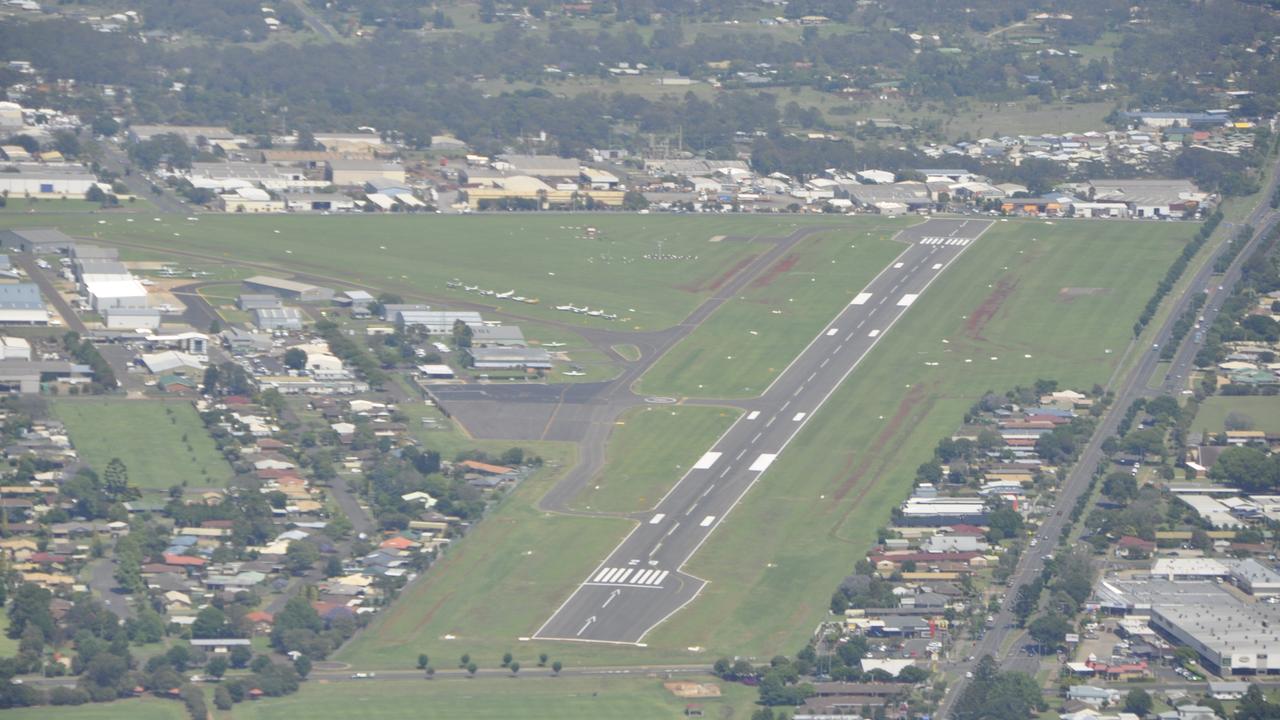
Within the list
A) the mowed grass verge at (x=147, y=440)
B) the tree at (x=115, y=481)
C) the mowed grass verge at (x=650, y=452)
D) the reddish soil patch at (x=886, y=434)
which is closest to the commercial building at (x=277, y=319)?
the mowed grass verge at (x=147, y=440)

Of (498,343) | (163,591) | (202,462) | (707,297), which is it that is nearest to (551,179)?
(707,297)

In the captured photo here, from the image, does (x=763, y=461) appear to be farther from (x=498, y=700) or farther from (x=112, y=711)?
(x=112, y=711)

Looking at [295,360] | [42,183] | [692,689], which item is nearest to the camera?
[692,689]

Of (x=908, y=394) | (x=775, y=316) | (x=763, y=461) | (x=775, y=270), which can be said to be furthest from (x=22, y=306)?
(x=908, y=394)

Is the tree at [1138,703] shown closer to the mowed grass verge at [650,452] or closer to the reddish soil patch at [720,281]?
the mowed grass verge at [650,452]

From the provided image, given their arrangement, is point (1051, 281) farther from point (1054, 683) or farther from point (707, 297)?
point (1054, 683)

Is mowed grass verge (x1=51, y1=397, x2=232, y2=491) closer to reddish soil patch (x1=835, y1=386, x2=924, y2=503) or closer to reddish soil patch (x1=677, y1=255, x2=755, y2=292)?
reddish soil patch (x1=835, y1=386, x2=924, y2=503)
